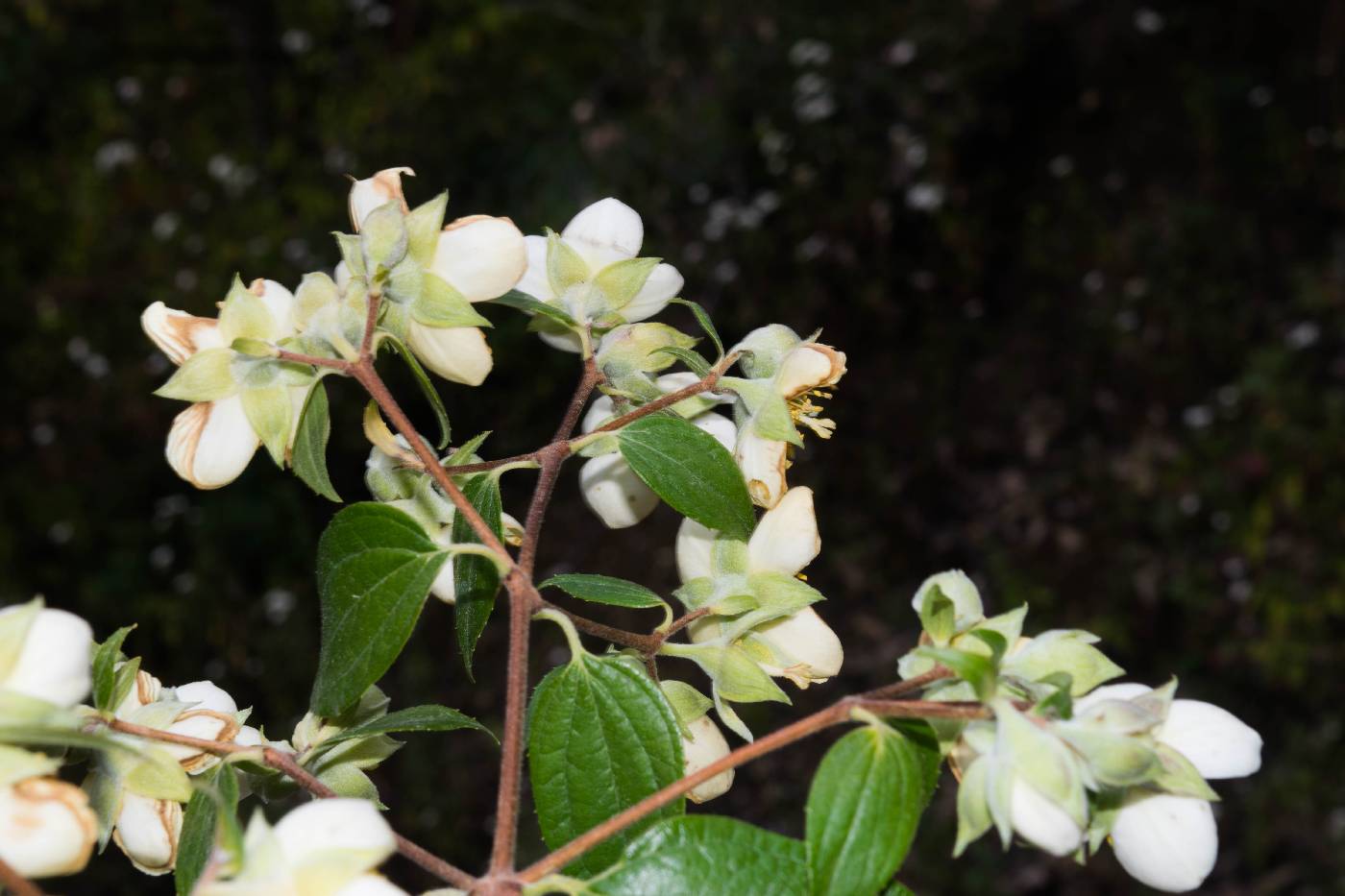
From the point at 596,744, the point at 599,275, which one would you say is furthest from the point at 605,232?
the point at 596,744

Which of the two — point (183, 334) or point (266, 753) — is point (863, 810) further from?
point (183, 334)

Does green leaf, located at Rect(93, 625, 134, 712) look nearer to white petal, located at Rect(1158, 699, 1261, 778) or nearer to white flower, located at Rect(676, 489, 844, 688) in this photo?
white flower, located at Rect(676, 489, 844, 688)

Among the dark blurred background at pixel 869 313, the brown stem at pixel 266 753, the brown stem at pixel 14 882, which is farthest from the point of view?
the dark blurred background at pixel 869 313

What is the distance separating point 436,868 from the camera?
42cm

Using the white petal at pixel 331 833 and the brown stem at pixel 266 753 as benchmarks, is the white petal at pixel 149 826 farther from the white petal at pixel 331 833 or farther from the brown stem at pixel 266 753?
the white petal at pixel 331 833

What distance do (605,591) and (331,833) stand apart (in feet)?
0.69

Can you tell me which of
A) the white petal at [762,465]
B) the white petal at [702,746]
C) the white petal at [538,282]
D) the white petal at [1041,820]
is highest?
the white petal at [538,282]

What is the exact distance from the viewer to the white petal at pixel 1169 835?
439mm

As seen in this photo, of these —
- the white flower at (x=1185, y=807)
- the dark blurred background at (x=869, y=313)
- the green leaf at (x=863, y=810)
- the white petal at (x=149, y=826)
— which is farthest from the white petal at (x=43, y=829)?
the dark blurred background at (x=869, y=313)

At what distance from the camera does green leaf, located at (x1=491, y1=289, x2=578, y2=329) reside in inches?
21.8

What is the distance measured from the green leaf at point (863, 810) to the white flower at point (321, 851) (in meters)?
0.15

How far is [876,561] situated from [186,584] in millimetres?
1521

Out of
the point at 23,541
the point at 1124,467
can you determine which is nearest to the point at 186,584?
the point at 23,541

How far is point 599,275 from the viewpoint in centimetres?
58
